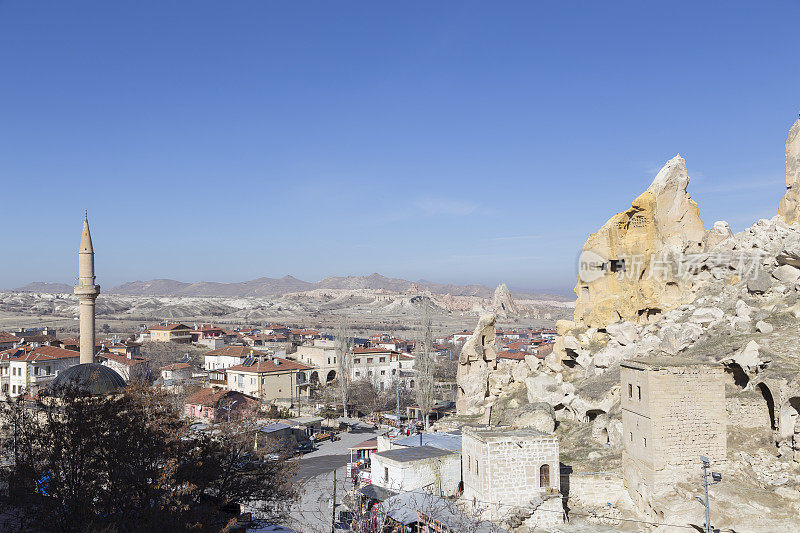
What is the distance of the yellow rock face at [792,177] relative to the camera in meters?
29.9

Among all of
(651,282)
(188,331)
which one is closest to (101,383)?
(651,282)

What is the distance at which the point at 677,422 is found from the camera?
17.6 meters

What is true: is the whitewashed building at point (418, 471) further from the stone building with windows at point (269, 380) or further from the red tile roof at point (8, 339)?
the red tile roof at point (8, 339)

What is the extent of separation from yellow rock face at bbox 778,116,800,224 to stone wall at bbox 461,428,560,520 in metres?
19.3

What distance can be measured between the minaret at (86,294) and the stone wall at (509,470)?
22942 millimetres

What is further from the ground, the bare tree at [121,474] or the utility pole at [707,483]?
the bare tree at [121,474]

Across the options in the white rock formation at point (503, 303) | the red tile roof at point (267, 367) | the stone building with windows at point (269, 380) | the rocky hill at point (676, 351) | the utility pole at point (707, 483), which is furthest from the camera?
the white rock formation at point (503, 303)

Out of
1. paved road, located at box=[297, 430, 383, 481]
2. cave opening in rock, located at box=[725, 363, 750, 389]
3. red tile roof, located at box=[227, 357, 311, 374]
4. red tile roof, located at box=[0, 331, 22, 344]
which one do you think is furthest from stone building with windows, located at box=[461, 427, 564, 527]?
red tile roof, located at box=[0, 331, 22, 344]

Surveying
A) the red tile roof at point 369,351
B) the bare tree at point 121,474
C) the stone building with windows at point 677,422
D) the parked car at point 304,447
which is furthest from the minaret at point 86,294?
the stone building with windows at point 677,422

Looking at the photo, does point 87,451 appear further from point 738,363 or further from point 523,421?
point 738,363

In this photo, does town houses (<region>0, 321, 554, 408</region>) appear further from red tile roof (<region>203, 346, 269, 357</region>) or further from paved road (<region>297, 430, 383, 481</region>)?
paved road (<region>297, 430, 383, 481</region>)

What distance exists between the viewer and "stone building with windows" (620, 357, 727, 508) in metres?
17.5

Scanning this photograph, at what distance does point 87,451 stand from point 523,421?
16.3 meters

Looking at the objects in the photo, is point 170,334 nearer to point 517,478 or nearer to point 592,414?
point 592,414
